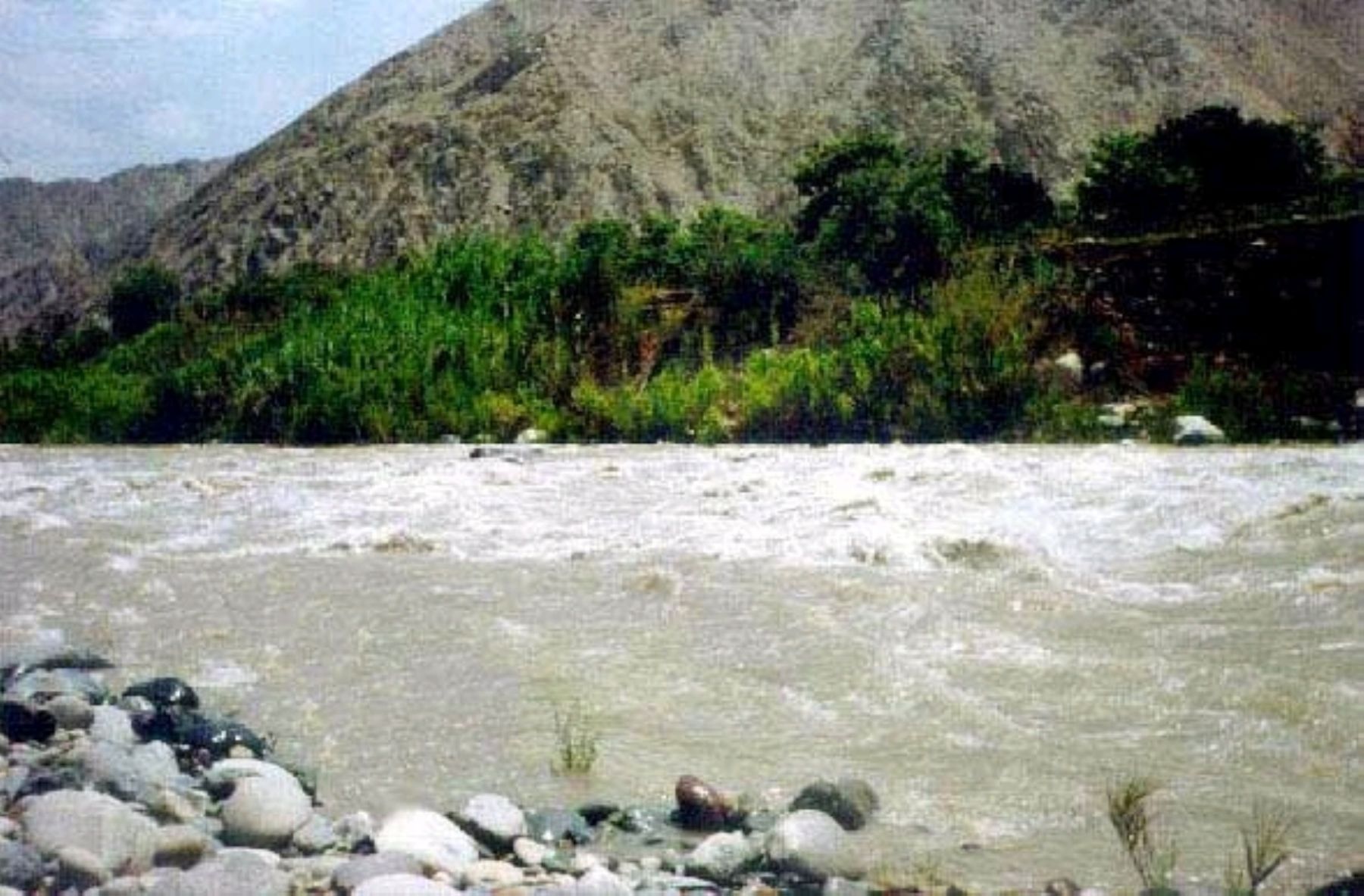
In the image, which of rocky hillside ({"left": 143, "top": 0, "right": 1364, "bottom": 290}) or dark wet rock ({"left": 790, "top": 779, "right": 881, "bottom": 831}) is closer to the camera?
dark wet rock ({"left": 790, "top": 779, "right": 881, "bottom": 831})

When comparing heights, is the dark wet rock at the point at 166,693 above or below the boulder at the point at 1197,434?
below

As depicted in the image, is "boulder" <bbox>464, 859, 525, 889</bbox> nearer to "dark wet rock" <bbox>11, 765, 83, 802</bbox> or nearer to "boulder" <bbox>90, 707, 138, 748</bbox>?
"dark wet rock" <bbox>11, 765, 83, 802</bbox>

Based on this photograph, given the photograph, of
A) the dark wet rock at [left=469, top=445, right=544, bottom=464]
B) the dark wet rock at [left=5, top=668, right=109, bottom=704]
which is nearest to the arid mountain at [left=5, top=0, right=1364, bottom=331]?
the dark wet rock at [left=469, top=445, right=544, bottom=464]

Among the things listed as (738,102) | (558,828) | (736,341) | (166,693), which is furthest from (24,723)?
(738,102)

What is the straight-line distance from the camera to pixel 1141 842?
2.56m

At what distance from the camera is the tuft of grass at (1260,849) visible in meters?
2.27

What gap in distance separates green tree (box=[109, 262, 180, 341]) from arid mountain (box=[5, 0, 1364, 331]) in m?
14.8

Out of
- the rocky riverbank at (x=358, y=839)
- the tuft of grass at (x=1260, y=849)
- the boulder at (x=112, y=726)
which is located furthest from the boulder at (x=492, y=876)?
the tuft of grass at (x=1260, y=849)

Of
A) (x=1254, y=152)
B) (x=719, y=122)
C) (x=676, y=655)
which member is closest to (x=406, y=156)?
(x=719, y=122)

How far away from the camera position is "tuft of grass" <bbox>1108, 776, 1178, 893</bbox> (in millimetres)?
2408

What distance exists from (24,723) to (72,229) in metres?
89.8

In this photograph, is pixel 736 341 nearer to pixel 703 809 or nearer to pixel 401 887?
pixel 703 809

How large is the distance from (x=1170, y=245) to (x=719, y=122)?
4248cm

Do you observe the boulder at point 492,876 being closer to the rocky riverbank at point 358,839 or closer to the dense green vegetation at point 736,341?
the rocky riverbank at point 358,839
